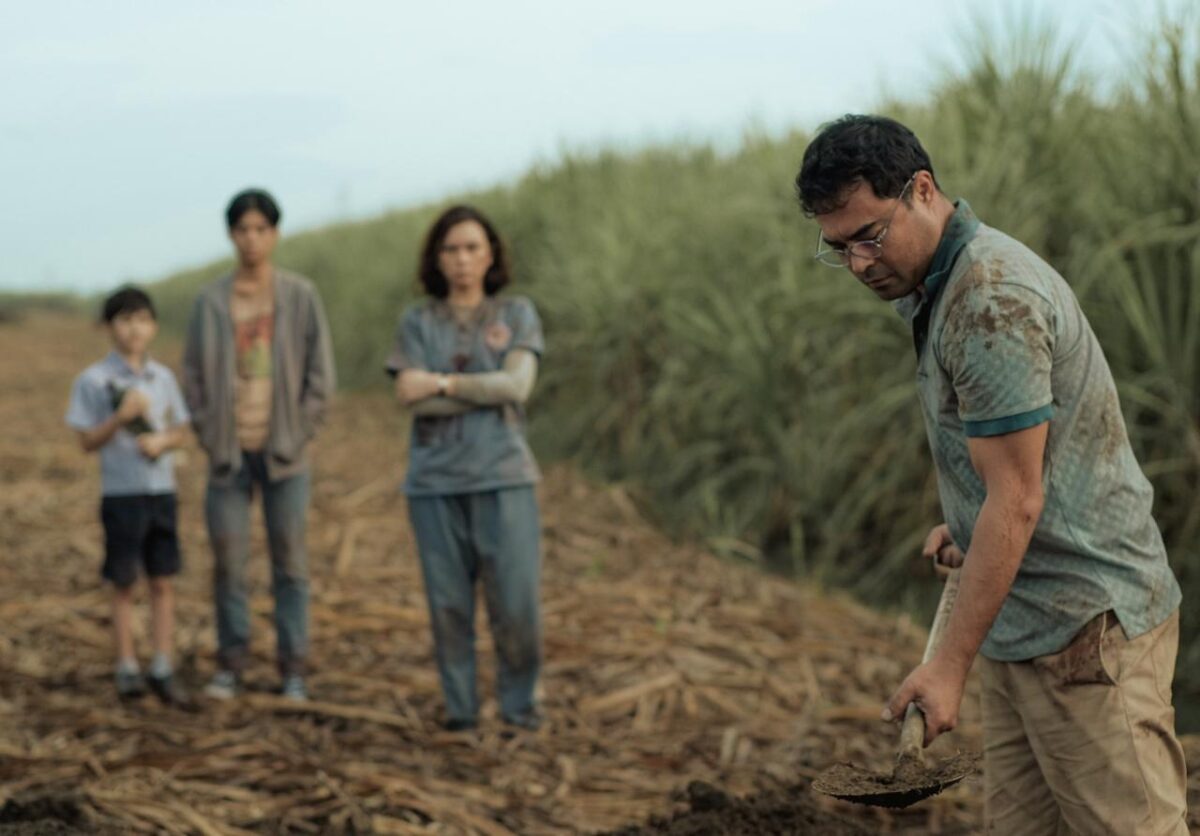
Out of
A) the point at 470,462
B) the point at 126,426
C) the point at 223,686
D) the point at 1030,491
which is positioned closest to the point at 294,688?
the point at 223,686

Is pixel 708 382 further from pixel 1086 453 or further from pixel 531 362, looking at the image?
pixel 1086 453

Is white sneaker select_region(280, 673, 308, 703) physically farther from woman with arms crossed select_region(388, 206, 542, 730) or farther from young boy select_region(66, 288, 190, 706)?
woman with arms crossed select_region(388, 206, 542, 730)

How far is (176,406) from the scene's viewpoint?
5.87 m

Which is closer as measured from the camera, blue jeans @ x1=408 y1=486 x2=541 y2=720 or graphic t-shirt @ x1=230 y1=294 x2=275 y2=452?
blue jeans @ x1=408 y1=486 x2=541 y2=720

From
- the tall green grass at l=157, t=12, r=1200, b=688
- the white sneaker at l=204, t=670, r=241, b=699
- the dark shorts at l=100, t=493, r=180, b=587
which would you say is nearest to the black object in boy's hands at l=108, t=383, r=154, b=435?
the dark shorts at l=100, t=493, r=180, b=587

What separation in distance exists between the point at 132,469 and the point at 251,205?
3.90ft

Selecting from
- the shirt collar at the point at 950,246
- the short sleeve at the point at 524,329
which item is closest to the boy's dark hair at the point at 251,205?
the short sleeve at the point at 524,329

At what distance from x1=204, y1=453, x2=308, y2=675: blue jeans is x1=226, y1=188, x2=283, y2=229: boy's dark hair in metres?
0.97

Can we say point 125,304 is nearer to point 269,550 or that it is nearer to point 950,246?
point 269,550

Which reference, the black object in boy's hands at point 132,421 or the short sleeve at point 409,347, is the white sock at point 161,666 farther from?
the short sleeve at point 409,347

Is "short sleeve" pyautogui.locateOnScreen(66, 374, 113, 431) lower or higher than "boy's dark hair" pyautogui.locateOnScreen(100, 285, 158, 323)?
lower

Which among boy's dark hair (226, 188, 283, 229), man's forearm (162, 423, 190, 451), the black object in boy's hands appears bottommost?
man's forearm (162, 423, 190, 451)

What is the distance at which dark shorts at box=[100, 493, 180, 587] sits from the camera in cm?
561

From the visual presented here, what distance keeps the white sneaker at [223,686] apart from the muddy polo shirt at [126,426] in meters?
0.82
